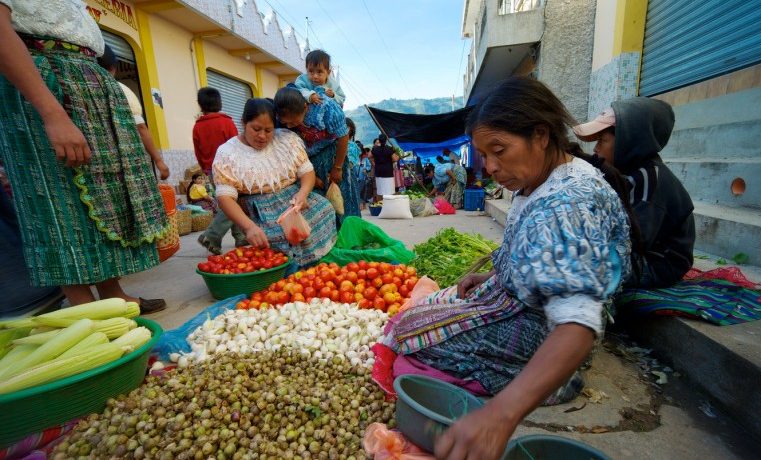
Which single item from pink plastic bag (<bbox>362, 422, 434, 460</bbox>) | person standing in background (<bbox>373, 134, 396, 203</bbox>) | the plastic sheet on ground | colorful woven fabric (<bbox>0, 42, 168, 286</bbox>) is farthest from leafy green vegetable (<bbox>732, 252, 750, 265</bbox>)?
person standing in background (<bbox>373, 134, 396, 203</bbox>)

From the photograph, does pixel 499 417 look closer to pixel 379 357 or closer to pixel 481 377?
pixel 481 377

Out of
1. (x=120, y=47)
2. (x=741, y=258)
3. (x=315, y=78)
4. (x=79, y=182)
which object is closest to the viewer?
(x=79, y=182)

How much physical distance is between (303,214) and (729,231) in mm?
3354

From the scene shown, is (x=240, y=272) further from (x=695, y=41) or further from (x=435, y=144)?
(x=435, y=144)

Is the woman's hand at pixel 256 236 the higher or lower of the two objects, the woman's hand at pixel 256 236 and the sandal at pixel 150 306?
the higher

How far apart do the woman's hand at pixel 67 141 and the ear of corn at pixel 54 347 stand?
0.89 metres

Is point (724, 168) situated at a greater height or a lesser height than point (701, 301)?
greater

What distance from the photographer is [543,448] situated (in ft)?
3.62

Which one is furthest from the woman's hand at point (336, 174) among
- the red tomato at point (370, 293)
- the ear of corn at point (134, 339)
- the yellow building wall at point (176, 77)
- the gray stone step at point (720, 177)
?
the yellow building wall at point (176, 77)

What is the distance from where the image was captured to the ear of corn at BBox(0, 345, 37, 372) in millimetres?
1430

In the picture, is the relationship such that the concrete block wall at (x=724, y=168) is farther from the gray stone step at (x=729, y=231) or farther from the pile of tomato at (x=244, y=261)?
the pile of tomato at (x=244, y=261)

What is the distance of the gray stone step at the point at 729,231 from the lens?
2.46m

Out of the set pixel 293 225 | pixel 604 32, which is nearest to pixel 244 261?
pixel 293 225

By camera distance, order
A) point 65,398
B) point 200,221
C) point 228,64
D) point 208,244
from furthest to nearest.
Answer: point 228,64, point 200,221, point 208,244, point 65,398
